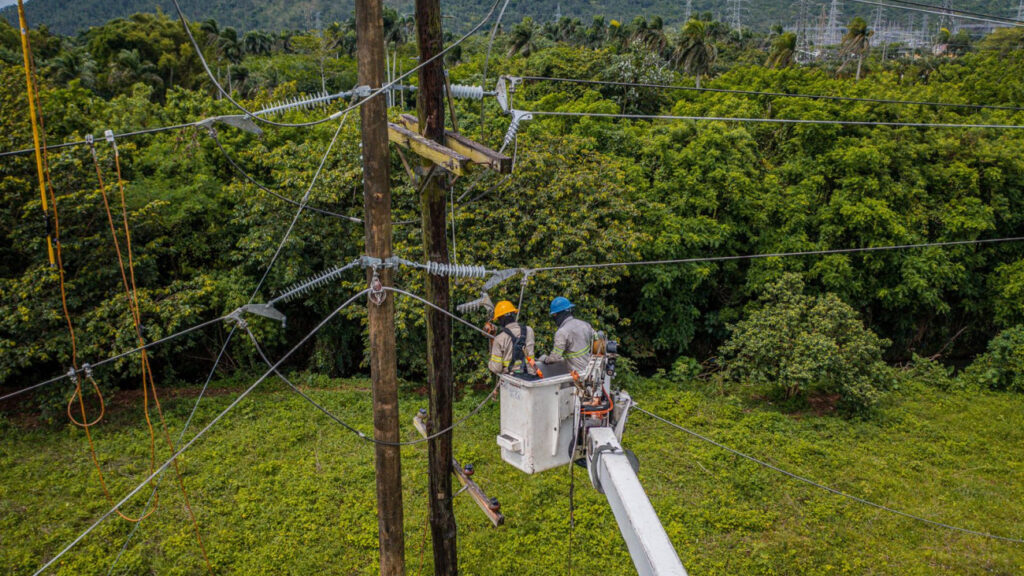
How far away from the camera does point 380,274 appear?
5059 mm

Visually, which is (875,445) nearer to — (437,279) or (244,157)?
(437,279)

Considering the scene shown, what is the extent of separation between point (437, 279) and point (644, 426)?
8.24 m

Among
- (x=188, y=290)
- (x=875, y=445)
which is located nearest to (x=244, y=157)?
(x=188, y=290)

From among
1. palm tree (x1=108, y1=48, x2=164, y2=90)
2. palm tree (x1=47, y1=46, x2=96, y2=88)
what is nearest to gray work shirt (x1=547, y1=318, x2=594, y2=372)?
palm tree (x1=47, y1=46, x2=96, y2=88)

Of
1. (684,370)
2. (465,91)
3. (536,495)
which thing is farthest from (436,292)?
(684,370)

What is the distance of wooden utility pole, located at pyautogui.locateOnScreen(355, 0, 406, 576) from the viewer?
4816 millimetres

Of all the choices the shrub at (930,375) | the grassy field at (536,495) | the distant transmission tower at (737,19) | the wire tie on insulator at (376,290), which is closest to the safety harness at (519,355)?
the wire tie on insulator at (376,290)

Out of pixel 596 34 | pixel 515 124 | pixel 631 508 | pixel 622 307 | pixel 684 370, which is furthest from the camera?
pixel 596 34

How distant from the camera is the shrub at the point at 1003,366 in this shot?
51.4 ft

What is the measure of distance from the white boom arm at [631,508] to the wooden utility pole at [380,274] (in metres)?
1.60

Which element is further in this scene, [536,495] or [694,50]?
[694,50]

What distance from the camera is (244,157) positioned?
16625 mm

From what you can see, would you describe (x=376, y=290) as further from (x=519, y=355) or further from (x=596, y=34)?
(x=596, y=34)

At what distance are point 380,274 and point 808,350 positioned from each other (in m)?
11.2
